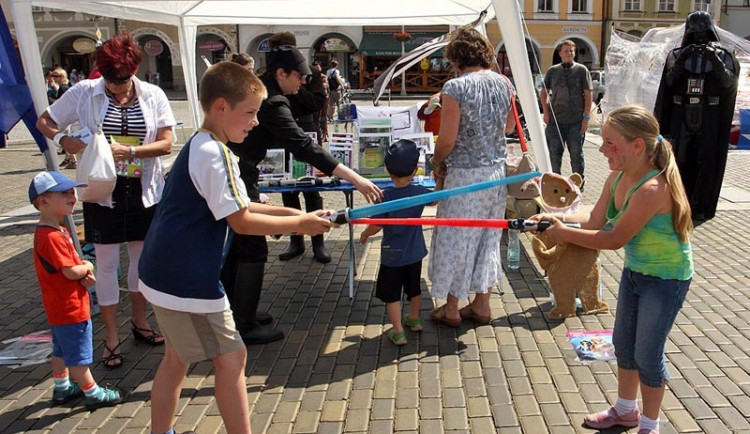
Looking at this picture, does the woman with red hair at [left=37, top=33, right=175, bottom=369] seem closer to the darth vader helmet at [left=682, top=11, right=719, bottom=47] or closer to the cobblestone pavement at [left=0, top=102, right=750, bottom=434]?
the cobblestone pavement at [left=0, top=102, right=750, bottom=434]

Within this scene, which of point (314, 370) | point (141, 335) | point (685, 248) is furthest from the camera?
point (141, 335)

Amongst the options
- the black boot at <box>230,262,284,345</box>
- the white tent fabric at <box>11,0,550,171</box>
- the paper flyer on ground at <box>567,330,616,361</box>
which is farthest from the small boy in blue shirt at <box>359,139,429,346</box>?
the white tent fabric at <box>11,0,550,171</box>

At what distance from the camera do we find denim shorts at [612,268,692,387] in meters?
2.76

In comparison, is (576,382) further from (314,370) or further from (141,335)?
(141,335)

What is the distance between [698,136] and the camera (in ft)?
24.1

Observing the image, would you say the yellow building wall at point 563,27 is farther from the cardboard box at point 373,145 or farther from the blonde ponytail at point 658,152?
the blonde ponytail at point 658,152

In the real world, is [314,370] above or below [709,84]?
below

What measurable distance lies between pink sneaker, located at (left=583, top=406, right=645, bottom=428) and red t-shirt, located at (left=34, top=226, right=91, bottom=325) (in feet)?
8.71

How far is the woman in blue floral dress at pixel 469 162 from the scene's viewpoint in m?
4.05

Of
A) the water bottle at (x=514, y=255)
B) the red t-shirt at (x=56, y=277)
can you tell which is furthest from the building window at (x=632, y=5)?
the red t-shirt at (x=56, y=277)

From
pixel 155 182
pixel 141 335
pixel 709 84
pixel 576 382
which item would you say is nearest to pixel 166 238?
pixel 155 182

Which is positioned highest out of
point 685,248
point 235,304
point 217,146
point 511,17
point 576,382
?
point 511,17

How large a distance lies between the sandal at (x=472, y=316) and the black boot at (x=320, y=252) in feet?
5.96

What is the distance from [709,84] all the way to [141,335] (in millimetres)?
6444
